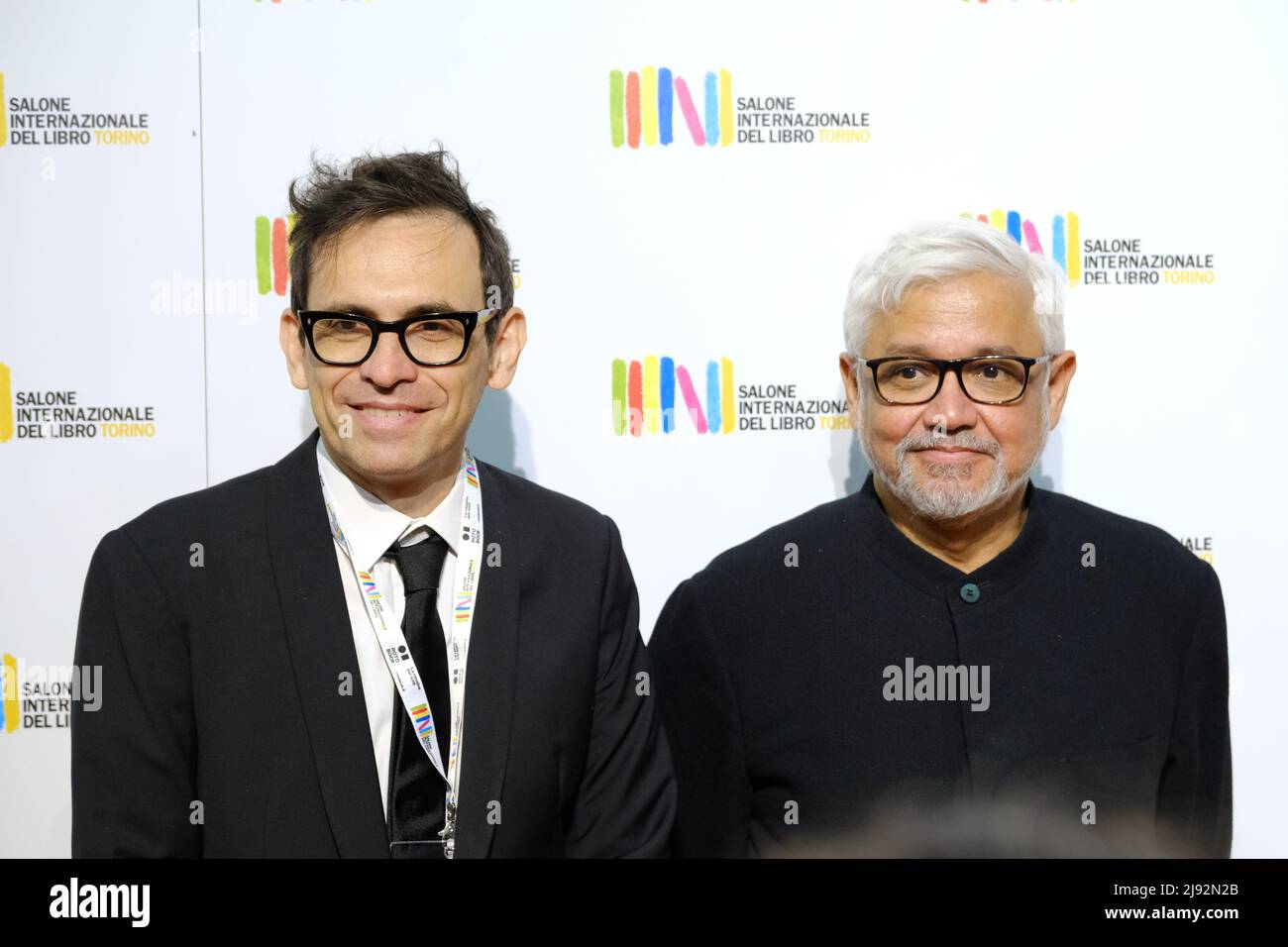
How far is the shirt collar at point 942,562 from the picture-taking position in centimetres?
244

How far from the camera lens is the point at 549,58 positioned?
2.96 m

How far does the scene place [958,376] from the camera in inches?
92.0

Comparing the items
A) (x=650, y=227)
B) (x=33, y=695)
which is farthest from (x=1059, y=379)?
(x=33, y=695)

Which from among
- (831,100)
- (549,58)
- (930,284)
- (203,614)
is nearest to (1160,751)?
(930,284)

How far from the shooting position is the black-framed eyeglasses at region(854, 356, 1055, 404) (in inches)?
92.3

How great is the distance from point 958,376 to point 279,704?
5.04ft

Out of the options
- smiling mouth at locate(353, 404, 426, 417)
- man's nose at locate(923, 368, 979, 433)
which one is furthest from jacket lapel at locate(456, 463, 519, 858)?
man's nose at locate(923, 368, 979, 433)

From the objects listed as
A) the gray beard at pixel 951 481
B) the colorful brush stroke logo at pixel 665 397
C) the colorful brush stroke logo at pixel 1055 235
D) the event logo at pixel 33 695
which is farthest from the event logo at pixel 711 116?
the event logo at pixel 33 695

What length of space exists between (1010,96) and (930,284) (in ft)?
3.15

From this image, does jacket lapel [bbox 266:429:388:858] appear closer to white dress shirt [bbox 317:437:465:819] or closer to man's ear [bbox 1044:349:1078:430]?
white dress shirt [bbox 317:437:465:819]

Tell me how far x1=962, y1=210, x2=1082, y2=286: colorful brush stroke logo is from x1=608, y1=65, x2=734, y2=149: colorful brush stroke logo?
2.47ft

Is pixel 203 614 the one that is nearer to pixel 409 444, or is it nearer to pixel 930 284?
pixel 409 444

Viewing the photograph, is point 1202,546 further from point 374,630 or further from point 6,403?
point 6,403
